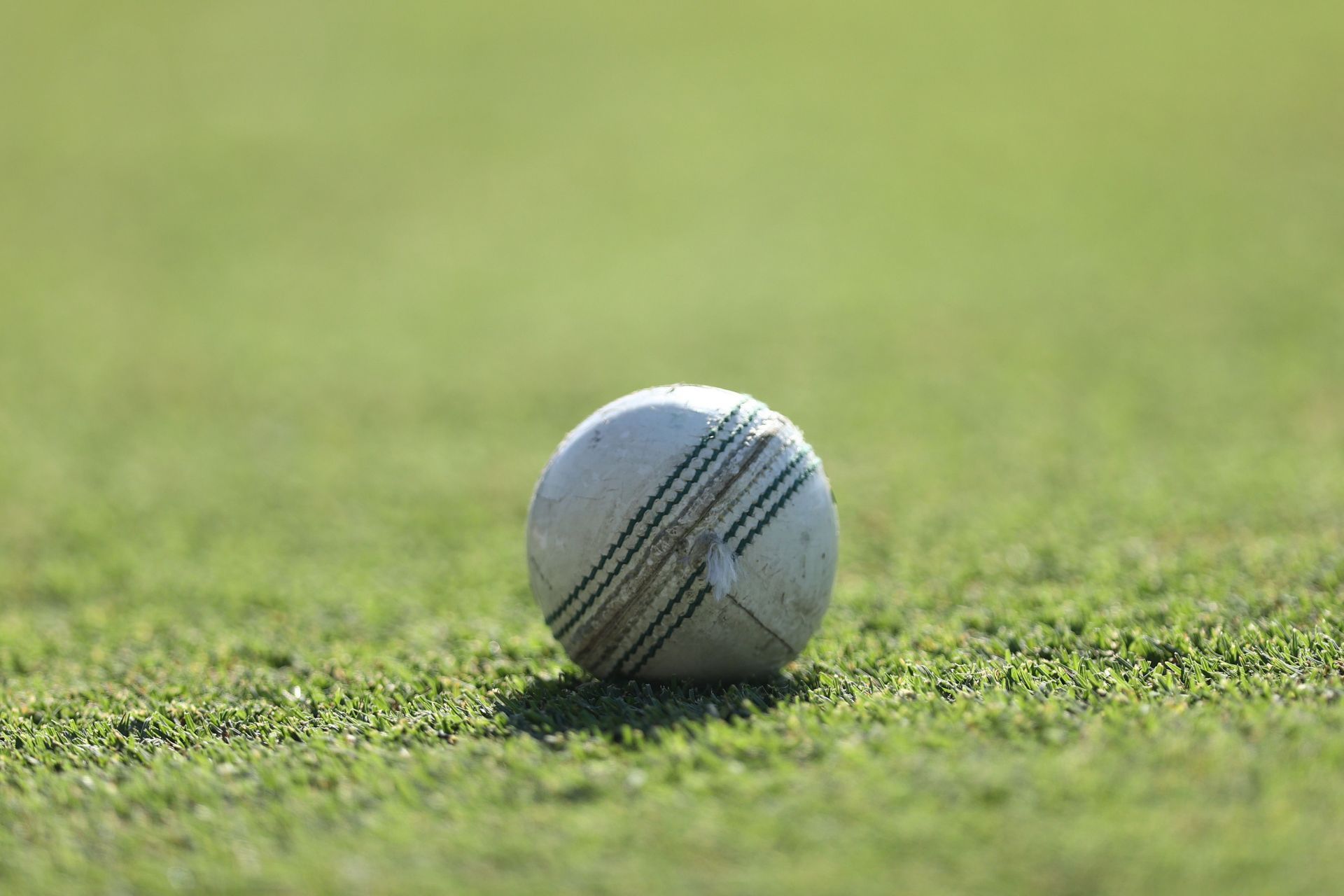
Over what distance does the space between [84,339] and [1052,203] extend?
1146 cm

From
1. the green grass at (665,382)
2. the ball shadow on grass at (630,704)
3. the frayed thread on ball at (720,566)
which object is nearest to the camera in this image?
the green grass at (665,382)

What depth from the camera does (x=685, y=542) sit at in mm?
3932

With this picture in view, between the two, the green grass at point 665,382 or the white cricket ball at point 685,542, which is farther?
the white cricket ball at point 685,542

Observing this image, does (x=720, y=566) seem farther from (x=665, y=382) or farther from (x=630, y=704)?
(x=665, y=382)

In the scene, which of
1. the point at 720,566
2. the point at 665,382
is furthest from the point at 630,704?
the point at 665,382

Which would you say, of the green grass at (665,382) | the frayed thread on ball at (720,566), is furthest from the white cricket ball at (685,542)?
the green grass at (665,382)

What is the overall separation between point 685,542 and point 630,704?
1.81 ft

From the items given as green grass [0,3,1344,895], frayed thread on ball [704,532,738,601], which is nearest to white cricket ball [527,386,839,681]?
frayed thread on ball [704,532,738,601]

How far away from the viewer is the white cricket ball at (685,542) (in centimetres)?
395

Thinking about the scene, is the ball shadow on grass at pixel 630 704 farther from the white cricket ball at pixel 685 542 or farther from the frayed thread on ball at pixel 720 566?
the frayed thread on ball at pixel 720 566

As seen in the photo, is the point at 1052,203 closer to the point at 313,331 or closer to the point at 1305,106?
the point at 1305,106

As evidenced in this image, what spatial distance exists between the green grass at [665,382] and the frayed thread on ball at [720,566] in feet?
1.21

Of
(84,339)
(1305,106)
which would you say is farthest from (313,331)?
(1305,106)

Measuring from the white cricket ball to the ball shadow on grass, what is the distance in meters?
0.06
